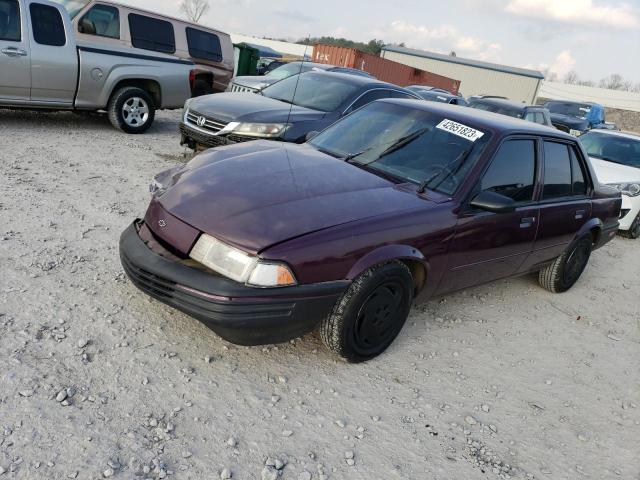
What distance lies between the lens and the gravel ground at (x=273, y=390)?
2.47m

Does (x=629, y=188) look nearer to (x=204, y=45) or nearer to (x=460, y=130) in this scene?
(x=460, y=130)

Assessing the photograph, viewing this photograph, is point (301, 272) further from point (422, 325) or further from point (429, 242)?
point (422, 325)

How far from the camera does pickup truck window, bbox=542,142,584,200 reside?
439 centimetres

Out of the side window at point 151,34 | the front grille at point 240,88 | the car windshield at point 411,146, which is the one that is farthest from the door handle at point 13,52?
the car windshield at point 411,146

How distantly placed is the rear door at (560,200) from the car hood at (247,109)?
3.09 meters

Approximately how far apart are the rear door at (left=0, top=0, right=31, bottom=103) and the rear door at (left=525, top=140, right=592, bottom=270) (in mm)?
6653

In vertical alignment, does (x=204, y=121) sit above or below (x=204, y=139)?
above

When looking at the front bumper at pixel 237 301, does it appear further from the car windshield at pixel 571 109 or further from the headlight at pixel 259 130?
the car windshield at pixel 571 109

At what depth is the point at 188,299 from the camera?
112 inches

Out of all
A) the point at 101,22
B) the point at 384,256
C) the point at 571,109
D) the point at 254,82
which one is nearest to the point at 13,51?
the point at 101,22

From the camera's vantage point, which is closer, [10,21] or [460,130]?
[460,130]

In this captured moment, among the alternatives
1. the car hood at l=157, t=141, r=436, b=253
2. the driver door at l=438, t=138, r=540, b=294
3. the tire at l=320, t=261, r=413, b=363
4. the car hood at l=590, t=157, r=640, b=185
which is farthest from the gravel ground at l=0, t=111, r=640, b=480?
the car hood at l=590, t=157, r=640, b=185

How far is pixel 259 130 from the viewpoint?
6.49 m

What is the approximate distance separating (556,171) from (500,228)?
1.03 m
